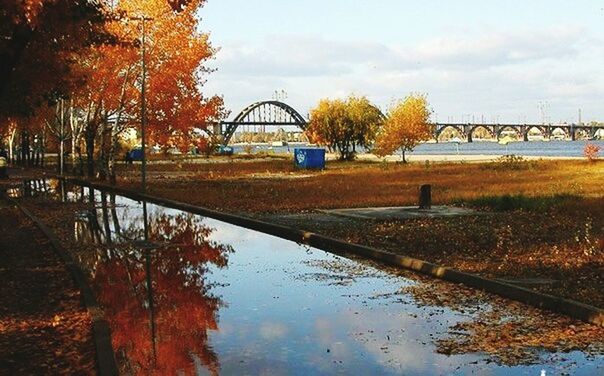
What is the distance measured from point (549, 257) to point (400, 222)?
6630 millimetres

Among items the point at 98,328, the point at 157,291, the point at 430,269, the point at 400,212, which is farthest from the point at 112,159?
the point at 98,328

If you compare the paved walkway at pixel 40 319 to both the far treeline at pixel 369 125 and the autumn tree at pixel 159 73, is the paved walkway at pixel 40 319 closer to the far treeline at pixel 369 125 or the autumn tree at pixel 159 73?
the autumn tree at pixel 159 73

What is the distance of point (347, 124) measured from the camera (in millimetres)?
86688

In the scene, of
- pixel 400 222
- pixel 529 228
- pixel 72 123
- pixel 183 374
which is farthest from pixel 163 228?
pixel 72 123

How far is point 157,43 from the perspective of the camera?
39188 millimetres

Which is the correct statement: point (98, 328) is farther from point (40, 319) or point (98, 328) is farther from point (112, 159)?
point (112, 159)

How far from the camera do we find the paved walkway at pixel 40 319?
730cm

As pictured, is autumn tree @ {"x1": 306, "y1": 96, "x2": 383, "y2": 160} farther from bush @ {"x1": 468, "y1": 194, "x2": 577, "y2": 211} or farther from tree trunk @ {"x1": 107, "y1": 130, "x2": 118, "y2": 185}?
bush @ {"x1": 468, "y1": 194, "x2": 577, "y2": 211}

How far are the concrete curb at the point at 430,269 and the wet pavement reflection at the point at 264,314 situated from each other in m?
0.51

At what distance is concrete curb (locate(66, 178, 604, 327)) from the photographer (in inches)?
372

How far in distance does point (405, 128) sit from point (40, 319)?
2857 inches

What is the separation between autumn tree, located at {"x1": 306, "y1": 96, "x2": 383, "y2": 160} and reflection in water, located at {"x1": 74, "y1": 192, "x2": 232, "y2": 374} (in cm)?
6612

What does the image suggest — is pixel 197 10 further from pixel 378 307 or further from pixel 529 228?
pixel 378 307

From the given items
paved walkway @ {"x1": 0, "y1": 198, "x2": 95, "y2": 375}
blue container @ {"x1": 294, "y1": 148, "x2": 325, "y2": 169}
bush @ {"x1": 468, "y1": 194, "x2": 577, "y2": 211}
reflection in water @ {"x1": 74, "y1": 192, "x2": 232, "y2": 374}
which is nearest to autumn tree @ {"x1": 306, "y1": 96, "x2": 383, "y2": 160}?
blue container @ {"x1": 294, "y1": 148, "x2": 325, "y2": 169}
